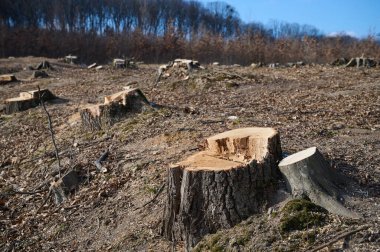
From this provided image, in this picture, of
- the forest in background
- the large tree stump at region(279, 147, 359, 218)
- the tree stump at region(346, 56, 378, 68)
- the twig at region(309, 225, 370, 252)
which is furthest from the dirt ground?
the forest in background

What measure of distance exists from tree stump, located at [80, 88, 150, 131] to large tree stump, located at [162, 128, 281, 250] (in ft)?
9.91

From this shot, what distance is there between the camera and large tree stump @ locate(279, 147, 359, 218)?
2.91m

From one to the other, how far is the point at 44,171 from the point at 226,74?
536 cm

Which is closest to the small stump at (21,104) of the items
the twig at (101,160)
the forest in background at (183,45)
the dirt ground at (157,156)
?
the dirt ground at (157,156)

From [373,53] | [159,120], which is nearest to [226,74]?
[159,120]

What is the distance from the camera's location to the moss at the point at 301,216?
2711 mm

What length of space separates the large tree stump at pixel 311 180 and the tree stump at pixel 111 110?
3.41 meters

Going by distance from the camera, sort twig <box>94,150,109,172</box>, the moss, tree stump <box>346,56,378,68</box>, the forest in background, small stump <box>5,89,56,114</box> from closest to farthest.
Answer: the moss → twig <box>94,150,109,172</box> → small stump <box>5,89,56,114</box> → tree stump <box>346,56,378,68</box> → the forest in background

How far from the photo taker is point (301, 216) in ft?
8.95

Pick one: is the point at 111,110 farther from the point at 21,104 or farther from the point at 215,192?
the point at 215,192

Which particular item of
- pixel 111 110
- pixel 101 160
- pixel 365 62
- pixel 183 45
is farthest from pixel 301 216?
pixel 183 45

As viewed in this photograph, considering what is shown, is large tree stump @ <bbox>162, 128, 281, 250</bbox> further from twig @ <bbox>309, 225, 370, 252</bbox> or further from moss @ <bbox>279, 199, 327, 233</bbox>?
twig @ <bbox>309, 225, 370, 252</bbox>

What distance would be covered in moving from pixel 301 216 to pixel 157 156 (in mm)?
2092

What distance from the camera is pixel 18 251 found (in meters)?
3.65
